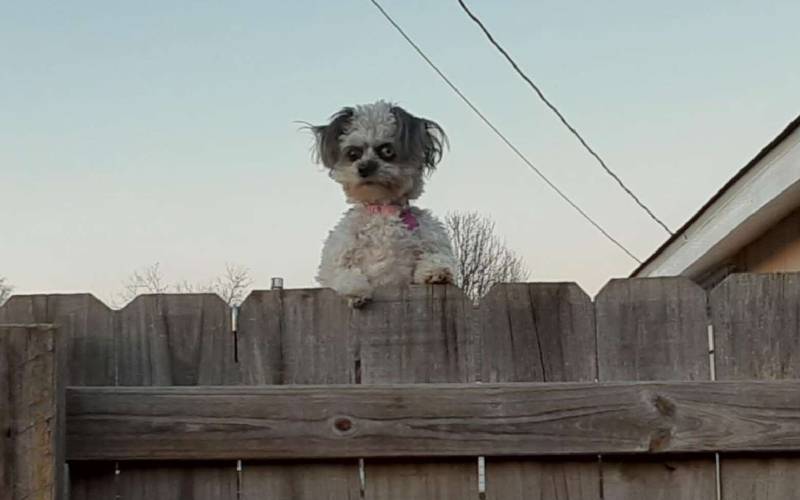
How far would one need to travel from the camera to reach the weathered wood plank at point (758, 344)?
171 cm

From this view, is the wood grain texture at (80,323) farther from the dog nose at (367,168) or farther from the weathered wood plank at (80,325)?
the dog nose at (367,168)

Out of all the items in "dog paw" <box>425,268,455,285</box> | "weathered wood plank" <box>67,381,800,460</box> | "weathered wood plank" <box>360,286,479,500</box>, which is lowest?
"weathered wood plank" <box>67,381,800,460</box>

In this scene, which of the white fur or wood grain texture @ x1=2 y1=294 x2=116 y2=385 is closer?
wood grain texture @ x1=2 y1=294 x2=116 y2=385

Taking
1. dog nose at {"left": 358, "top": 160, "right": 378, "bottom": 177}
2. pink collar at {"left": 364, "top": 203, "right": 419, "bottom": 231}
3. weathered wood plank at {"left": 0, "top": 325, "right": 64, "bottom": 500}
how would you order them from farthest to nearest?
dog nose at {"left": 358, "top": 160, "right": 378, "bottom": 177} < pink collar at {"left": 364, "top": 203, "right": 419, "bottom": 231} < weathered wood plank at {"left": 0, "top": 325, "right": 64, "bottom": 500}

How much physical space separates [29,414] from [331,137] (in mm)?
1430

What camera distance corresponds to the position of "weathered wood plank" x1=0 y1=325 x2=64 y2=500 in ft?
5.20

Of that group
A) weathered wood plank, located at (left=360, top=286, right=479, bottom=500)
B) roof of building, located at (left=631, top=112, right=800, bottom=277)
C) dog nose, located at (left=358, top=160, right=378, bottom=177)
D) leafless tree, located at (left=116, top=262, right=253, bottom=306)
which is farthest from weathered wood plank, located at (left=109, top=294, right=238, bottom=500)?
leafless tree, located at (left=116, top=262, right=253, bottom=306)

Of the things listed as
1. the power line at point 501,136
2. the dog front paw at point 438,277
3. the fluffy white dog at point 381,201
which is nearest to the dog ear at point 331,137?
the fluffy white dog at point 381,201

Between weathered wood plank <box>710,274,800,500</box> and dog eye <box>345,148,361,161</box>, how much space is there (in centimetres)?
123

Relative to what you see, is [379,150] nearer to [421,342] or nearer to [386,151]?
[386,151]

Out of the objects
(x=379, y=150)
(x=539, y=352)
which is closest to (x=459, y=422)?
(x=539, y=352)

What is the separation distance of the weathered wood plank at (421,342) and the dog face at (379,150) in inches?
31.4

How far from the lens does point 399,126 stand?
8.89 feet

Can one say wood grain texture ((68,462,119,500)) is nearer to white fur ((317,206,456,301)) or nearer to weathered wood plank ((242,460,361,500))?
weathered wood plank ((242,460,361,500))
